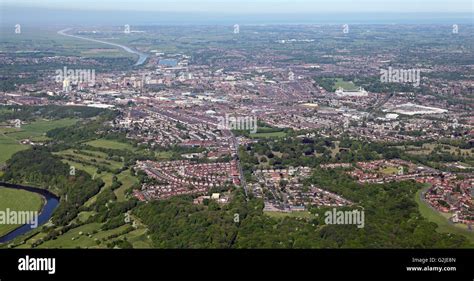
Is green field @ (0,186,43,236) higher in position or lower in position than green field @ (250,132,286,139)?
lower

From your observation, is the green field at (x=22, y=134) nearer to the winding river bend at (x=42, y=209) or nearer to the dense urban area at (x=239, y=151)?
the dense urban area at (x=239, y=151)

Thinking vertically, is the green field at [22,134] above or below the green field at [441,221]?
above

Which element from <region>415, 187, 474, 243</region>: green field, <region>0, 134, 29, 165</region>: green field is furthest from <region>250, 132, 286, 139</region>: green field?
<region>415, 187, 474, 243</region>: green field

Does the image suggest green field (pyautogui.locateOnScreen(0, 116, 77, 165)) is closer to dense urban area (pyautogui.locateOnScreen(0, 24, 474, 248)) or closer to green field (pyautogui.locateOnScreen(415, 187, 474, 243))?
dense urban area (pyautogui.locateOnScreen(0, 24, 474, 248))

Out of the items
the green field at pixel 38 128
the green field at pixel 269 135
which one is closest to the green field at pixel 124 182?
the green field at pixel 269 135

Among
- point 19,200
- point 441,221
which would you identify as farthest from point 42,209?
point 441,221
